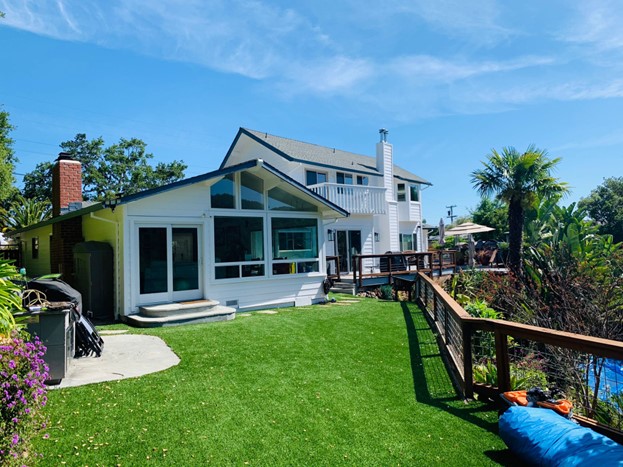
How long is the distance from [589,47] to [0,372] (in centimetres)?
1505

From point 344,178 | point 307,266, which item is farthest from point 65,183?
point 344,178

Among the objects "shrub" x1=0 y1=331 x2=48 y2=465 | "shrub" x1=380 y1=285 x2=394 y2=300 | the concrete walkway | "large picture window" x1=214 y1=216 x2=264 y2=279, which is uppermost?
"large picture window" x1=214 y1=216 x2=264 y2=279

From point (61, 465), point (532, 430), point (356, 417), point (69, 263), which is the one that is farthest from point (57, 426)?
point (69, 263)

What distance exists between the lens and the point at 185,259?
9.98 m

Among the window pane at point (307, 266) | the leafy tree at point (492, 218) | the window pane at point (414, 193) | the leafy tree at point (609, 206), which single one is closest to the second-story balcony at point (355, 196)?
the window pane at point (414, 193)

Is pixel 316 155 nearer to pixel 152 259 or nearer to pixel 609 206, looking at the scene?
pixel 152 259

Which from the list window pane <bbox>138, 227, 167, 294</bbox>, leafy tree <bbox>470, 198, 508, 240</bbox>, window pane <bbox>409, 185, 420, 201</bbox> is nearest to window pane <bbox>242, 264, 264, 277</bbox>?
window pane <bbox>138, 227, 167, 294</bbox>

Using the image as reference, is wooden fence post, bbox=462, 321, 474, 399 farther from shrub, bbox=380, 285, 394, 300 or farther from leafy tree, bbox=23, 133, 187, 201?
leafy tree, bbox=23, 133, 187, 201

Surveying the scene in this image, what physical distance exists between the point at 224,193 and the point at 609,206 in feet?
174

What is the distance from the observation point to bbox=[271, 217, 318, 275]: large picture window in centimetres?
1154

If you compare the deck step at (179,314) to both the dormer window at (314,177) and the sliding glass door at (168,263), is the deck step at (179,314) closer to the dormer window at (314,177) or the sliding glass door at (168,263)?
the sliding glass door at (168,263)

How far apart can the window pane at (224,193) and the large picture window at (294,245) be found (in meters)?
1.43

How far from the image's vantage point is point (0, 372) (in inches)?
96.9

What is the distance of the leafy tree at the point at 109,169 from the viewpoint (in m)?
37.3
